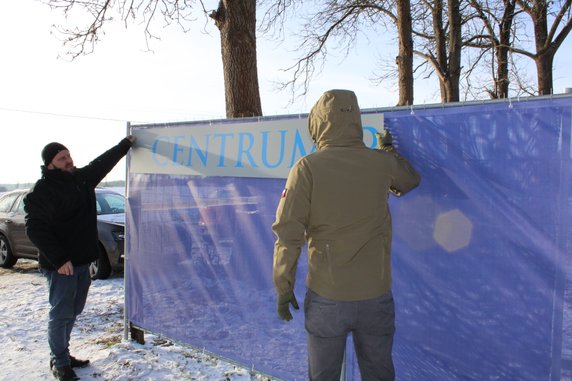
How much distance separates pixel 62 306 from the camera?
360 centimetres

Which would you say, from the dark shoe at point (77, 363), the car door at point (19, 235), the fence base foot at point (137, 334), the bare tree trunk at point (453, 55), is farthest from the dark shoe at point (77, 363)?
the bare tree trunk at point (453, 55)

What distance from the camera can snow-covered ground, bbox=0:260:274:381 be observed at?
3.76m

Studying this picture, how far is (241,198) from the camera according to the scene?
343 cm

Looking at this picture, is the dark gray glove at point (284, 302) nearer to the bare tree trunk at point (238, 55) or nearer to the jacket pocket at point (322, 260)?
the jacket pocket at point (322, 260)

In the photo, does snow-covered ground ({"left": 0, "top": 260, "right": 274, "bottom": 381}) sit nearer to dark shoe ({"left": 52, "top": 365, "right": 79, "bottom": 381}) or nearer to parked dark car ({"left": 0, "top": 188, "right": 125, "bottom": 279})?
dark shoe ({"left": 52, "top": 365, "right": 79, "bottom": 381})

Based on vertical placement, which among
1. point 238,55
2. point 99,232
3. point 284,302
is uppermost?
point 238,55

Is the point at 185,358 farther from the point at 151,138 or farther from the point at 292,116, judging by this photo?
the point at 292,116

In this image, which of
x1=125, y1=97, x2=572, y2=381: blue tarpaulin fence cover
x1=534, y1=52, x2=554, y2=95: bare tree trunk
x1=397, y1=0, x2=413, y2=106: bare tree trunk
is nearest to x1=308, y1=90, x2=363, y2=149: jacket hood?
x1=125, y1=97, x2=572, y2=381: blue tarpaulin fence cover

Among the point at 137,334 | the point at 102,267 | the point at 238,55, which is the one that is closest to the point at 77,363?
the point at 137,334

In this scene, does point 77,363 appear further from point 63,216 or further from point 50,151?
point 50,151

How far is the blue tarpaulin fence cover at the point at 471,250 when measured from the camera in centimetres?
222

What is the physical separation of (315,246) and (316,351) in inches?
20.4

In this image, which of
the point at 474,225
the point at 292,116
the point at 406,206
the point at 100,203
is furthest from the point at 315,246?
the point at 100,203

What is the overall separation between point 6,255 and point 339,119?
9144mm
